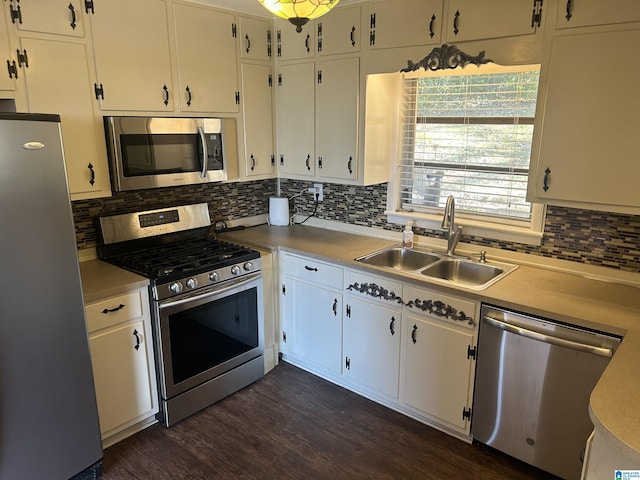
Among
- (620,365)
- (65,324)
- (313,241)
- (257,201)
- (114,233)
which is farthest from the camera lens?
(257,201)

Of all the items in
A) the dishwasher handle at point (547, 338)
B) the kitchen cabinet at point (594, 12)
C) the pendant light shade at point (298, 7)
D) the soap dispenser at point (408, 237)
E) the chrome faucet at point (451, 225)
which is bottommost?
the dishwasher handle at point (547, 338)

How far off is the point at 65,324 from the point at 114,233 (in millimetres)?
899

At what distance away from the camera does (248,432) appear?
2695 millimetres

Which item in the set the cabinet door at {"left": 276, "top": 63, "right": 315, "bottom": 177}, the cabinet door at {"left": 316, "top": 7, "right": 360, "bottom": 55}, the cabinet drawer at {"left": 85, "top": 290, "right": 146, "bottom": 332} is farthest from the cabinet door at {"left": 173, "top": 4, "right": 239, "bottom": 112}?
the cabinet drawer at {"left": 85, "top": 290, "right": 146, "bottom": 332}

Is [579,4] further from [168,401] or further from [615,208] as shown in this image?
[168,401]

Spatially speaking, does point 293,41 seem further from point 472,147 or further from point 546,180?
point 546,180

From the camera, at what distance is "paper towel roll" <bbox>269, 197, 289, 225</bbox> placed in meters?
3.74

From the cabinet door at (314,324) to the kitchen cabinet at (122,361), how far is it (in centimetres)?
101

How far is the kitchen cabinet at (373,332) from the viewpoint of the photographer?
271 centimetres

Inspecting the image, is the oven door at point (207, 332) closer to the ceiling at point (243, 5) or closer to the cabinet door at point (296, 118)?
the cabinet door at point (296, 118)

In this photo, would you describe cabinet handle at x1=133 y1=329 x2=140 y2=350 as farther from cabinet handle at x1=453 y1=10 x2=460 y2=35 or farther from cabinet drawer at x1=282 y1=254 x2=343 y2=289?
cabinet handle at x1=453 y1=10 x2=460 y2=35

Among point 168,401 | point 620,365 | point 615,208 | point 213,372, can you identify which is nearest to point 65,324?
point 168,401

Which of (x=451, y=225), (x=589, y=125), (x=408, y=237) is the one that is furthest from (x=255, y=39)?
(x=589, y=125)

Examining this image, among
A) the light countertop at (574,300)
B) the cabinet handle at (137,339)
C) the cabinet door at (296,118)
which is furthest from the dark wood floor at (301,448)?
the cabinet door at (296,118)
